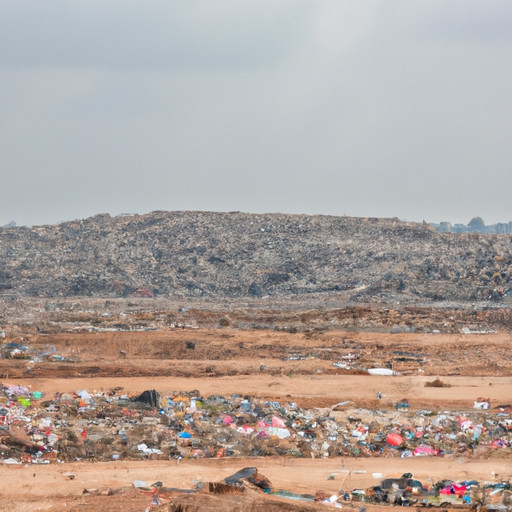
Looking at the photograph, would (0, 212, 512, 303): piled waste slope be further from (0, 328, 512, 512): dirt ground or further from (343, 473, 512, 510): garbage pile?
(343, 473, 512, 510): garbage pile

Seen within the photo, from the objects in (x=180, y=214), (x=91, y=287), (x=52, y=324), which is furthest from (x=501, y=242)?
(x=52, y=324)

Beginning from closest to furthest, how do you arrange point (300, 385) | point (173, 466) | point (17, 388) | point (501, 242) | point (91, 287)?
point (173, 466)
point (17, 388)
point (300, 385)
point (91, 287)
point (501, 242)

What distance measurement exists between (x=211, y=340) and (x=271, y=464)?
43.7 feet

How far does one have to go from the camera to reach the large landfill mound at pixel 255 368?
10945 millimetres

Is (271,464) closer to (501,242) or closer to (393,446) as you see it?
(393,446)

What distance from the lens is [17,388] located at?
1645cm

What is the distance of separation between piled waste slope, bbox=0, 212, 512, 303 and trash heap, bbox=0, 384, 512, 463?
20139 mm

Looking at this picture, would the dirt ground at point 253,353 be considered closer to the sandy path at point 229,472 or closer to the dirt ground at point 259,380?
the dirt ground at point 259,380

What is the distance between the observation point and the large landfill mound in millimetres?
10945

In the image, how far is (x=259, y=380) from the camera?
61.5 ft

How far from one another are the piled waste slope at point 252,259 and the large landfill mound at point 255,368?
0.48ft

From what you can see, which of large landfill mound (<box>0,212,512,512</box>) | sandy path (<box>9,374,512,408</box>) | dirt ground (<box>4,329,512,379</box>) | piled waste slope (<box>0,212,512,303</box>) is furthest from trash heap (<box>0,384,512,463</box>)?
piled waste slope (<box>0,212,512,303</box>)

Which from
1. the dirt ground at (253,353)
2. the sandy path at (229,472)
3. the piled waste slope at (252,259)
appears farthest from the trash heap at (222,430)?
the piled waste slope at (252,259)

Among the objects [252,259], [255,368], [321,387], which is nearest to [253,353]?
[255,368]
